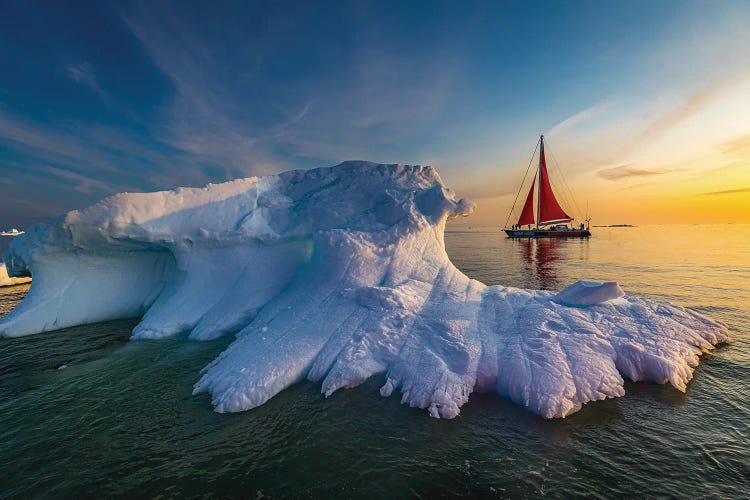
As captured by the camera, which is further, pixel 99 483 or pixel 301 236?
pixel 301 236

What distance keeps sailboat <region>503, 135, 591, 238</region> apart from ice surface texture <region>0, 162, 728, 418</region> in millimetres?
78553

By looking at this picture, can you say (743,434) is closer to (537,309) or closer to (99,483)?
(537,309)

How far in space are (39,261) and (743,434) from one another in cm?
2501

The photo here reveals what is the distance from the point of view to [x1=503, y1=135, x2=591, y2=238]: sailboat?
81.1 metres

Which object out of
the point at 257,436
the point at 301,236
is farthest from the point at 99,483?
the point at 301,236

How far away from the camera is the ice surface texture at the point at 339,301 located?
8.26m

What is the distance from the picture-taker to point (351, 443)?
6.44 metres

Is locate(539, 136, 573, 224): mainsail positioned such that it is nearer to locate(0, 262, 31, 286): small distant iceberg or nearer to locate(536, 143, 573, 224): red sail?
locate(536, 143, 573, 224): red sail

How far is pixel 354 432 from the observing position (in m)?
6.75

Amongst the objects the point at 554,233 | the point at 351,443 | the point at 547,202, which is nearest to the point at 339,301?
the point at 351,443

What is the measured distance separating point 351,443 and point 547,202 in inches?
3534

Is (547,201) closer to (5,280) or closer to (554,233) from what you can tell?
(554,233)

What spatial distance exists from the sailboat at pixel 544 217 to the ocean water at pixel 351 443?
81.3 metres

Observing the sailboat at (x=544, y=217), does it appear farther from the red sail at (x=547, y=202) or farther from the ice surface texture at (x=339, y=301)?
the ice surface texture at (x=339, y=301)
